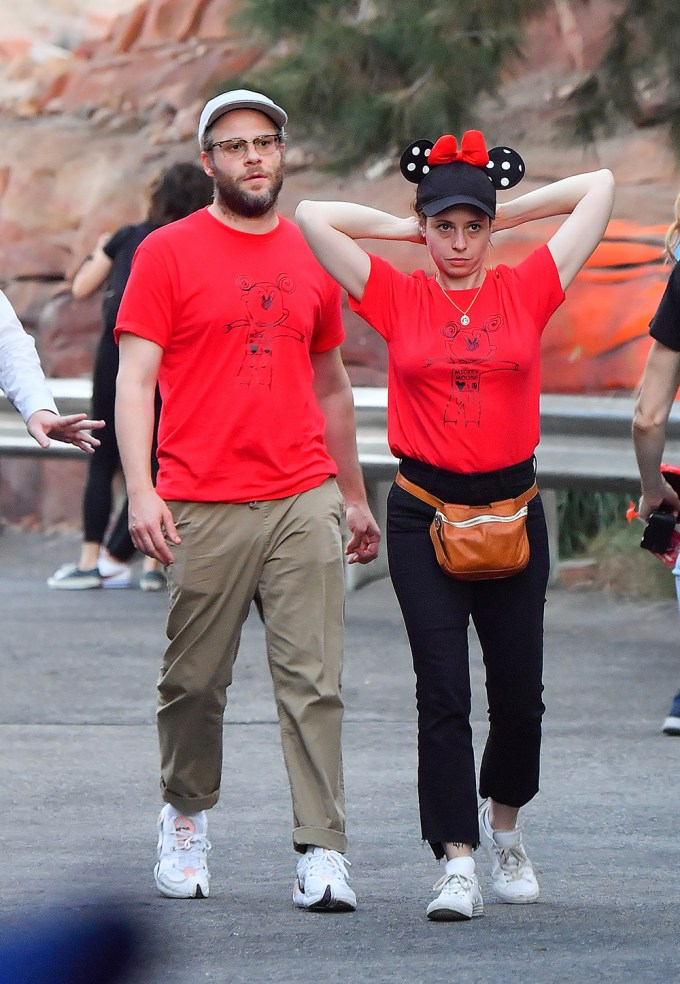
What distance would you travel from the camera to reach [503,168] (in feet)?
15.6

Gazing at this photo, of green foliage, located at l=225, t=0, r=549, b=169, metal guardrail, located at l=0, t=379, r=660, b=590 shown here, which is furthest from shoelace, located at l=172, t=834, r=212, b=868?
green foliage, located at l=225, t=0, r=549, b=169

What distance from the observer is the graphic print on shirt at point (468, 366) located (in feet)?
15.1

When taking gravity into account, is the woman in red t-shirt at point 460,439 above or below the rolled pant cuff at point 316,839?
above

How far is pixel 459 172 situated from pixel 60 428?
1139mm

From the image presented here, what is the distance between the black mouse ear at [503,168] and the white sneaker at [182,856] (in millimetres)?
1767

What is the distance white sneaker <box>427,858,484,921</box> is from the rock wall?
6668mm

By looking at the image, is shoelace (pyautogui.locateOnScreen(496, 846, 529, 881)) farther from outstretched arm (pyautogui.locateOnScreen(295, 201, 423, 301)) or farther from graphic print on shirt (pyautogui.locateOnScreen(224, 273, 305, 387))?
outstretched arm (pyautogui.locateOnScreen(295, 201, 423, 301))

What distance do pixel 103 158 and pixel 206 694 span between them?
503 inches

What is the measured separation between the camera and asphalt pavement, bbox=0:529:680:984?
4277mm

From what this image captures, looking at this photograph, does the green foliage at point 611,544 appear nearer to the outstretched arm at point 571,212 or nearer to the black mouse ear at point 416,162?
the outstretched arm at point 571,212

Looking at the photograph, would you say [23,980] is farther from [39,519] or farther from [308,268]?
[39,519]

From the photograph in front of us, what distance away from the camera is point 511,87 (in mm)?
16906

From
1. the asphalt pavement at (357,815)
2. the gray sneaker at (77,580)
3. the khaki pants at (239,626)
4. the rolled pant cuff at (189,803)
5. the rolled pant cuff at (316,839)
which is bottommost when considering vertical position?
the gray sneaker at (77,580)

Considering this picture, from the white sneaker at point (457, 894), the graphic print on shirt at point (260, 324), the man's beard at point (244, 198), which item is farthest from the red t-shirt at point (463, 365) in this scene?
the white sneaker at point (457, 894)
